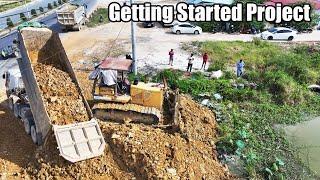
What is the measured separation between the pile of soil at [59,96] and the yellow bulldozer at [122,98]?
0.98m

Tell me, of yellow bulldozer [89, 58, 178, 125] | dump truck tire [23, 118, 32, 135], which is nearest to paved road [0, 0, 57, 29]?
dump truck tire [23, 118, 32, 135]

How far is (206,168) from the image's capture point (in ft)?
48.6

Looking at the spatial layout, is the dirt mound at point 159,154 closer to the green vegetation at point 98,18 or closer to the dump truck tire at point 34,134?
the dump truck tire at point 34,134

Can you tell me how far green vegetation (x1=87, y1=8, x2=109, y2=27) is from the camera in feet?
111

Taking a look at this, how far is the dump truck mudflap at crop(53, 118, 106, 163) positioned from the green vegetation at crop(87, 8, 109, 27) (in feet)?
65.4

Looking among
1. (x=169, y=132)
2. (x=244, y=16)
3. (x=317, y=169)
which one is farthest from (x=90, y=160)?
(x=244, y=16)

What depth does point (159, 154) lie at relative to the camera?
46.8 ft

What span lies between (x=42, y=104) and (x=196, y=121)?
607 cm

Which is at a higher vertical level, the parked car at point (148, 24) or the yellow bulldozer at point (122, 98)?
the parked car at point (148, 24)

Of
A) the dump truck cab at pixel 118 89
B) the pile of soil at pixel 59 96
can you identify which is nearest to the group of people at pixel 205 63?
the dump truck cab at pixel 118 89

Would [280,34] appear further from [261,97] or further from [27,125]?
[27,125]

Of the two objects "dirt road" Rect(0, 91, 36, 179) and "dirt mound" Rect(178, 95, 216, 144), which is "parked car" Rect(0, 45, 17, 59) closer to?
"dirt road" Rect(0, 91, 36, 179)

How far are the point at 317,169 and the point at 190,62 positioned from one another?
937 cm

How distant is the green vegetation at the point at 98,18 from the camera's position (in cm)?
3372
